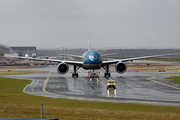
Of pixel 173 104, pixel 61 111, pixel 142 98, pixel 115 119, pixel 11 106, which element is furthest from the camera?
pixel 142 98

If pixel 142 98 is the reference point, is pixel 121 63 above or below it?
above

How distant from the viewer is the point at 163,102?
29.2m

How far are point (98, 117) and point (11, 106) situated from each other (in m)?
8.59

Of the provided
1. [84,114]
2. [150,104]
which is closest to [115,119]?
[84,114]

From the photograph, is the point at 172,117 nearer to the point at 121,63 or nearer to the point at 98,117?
the point at 98,117

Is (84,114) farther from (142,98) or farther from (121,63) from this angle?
(121,63)

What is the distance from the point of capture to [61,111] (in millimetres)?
22188

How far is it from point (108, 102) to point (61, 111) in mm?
8510

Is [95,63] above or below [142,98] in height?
above

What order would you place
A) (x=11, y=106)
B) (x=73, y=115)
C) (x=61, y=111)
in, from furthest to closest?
(x=11, y=106)
(x=61, y=111)
(x=73, y=115)

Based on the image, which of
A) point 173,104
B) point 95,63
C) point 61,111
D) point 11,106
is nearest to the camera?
point 61,111

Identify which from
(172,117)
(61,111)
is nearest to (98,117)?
(61,111)

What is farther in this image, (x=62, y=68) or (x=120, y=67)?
(x=120, y=67)

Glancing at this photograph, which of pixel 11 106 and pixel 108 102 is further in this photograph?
pixel 108 102
